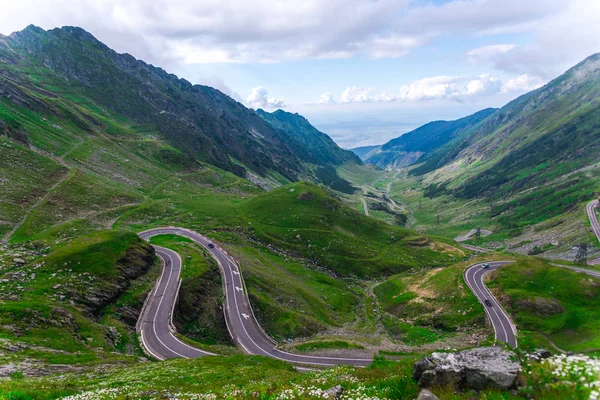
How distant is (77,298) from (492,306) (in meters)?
86.6

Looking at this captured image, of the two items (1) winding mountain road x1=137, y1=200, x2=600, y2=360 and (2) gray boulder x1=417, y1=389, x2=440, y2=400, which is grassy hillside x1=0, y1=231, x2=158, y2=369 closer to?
(1) winding mountain road x1=137, y1=200, x2=600, y2=360

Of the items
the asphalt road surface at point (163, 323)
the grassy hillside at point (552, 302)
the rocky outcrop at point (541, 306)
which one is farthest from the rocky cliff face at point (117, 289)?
the rocky outcrop at point (541, 306)

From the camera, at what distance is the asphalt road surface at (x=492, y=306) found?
64438mm

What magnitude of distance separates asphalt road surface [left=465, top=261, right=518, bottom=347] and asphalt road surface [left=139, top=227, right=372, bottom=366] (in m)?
31.5

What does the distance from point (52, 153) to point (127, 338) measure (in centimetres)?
13409

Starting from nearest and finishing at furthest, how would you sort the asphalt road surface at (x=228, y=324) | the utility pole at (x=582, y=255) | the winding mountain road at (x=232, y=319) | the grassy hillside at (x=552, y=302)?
the asphalt road surface at (x=228, y=324), the winding mountain road at (x=232, y=319), the grassy hillside at (x=552, y=302), the utility pole at (x=582, y=255)

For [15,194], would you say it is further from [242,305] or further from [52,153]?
[242,305]

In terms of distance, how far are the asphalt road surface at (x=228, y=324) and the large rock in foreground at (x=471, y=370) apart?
40.7m

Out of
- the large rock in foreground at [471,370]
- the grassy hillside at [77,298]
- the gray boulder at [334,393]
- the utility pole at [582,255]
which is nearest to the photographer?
the large rock in foreground at [471,370]

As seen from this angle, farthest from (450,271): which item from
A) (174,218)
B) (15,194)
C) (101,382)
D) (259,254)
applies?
(15,194)

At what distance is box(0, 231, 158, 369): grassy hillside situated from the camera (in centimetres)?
4034

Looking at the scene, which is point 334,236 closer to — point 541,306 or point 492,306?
point 492,306

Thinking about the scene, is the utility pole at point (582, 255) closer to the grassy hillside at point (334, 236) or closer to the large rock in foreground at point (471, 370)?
the grassy hillside at point (334, 236)

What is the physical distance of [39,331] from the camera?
138 ft
